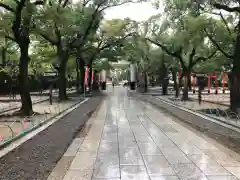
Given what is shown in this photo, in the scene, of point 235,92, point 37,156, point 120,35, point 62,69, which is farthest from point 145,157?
point 120,35

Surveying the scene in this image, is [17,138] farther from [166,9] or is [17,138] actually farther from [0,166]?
[166,9]

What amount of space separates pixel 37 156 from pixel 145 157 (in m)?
2.56

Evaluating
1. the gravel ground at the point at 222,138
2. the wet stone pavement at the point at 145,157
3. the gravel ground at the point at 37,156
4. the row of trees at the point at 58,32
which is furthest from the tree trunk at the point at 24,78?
the gravel ground at the point at 222,138

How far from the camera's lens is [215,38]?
78.7 ft

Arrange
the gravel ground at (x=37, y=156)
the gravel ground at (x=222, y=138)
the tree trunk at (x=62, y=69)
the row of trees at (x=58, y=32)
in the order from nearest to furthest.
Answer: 1. the gravel ground at (x=37, y=156)
2. the gravel ground at (x=222, y=138)
3. the row of trees at (x=58, y=32)
4. the tree trunk at (x=62, y=69)

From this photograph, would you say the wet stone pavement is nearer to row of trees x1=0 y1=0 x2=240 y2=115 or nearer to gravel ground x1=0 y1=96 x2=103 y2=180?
gravel ground x1=0 y1=96 x2=103 y2=180

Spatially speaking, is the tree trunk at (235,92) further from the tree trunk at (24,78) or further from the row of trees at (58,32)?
the tree trunk at (24,78)

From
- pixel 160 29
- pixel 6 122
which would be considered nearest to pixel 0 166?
pixel 6 122

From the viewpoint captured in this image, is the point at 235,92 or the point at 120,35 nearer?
the point at 235,92

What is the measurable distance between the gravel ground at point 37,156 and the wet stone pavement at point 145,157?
0.22m

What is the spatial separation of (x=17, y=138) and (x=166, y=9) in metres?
14.6

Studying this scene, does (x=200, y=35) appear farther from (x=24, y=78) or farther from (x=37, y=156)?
(x=37, y=156)

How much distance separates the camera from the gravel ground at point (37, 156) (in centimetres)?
709

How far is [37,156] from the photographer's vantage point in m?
8.61
